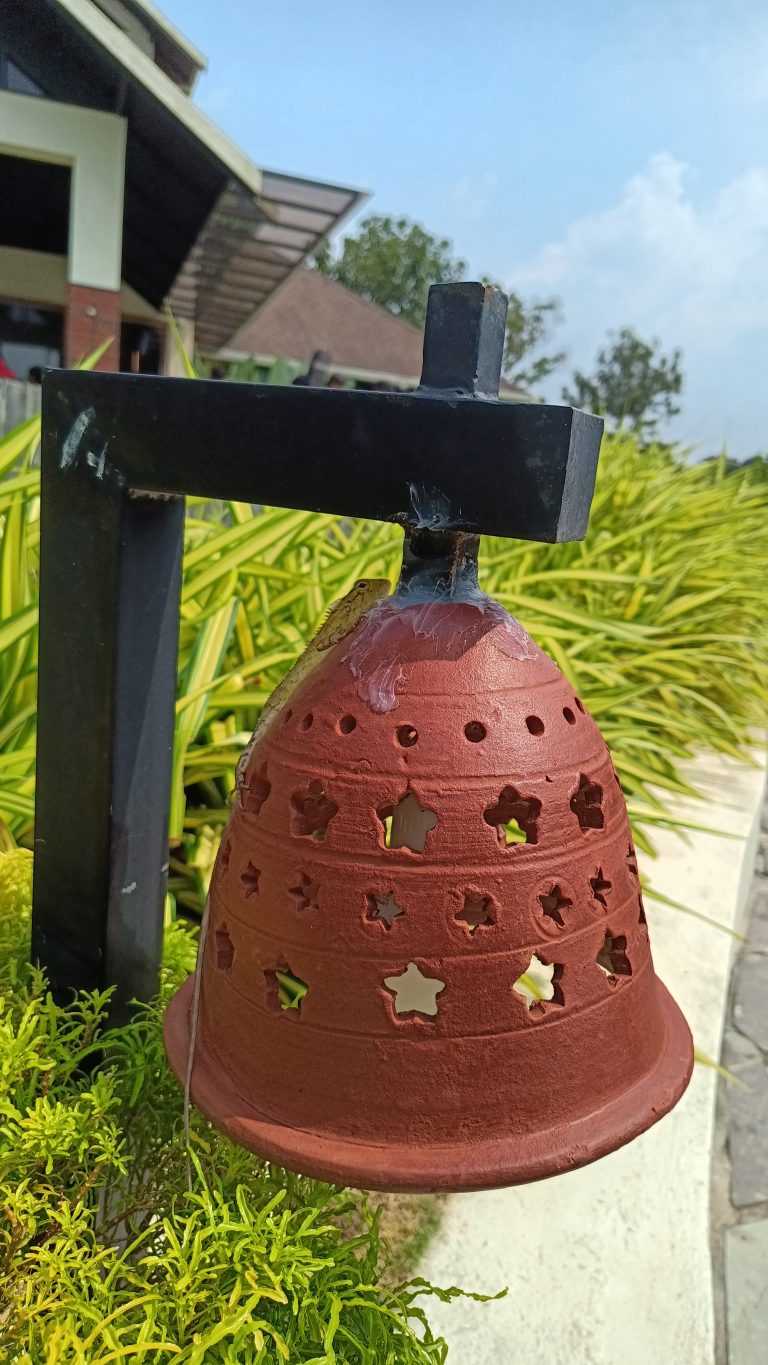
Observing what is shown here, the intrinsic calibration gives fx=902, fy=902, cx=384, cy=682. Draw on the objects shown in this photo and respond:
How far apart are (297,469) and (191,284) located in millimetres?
10555

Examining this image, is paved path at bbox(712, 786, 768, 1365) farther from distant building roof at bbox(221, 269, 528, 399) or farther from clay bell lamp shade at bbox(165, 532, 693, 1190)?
distant building roof at bbox(221, 269, 528, 399)

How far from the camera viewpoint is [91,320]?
697 centimetres

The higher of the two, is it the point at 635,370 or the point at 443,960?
the point at 635,370

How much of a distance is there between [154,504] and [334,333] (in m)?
25.4

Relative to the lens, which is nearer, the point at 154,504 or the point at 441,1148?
the point at 441,1148

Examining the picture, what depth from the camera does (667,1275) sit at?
1309mm

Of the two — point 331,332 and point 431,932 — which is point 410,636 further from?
point 331,332

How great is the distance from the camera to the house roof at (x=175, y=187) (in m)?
1.13

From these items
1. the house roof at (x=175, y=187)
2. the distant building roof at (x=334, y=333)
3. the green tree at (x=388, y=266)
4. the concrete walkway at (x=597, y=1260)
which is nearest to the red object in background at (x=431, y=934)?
the concrete walkway at (x=597, y=1260)

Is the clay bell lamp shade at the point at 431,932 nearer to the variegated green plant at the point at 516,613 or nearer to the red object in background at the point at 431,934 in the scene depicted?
the red object in background at the point at 431,934

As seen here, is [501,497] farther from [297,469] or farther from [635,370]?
[635,370]

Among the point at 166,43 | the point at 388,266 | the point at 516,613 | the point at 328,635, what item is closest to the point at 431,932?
the point at 328,635

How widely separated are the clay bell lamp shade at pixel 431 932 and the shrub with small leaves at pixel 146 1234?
5.5 inches

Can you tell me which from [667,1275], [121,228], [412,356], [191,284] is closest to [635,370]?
[412,356]
